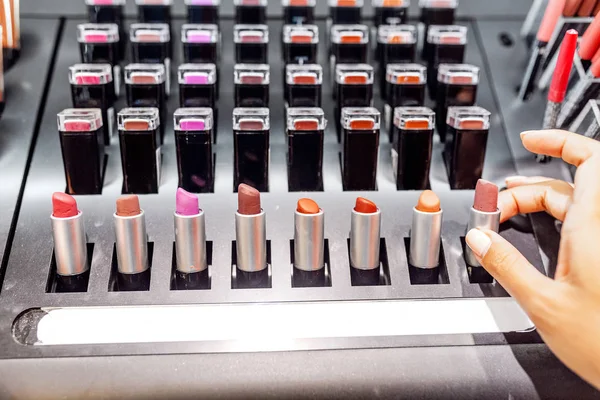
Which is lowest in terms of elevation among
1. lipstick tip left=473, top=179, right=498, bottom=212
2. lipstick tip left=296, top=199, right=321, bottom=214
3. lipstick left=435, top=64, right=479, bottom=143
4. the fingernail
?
the fingernail

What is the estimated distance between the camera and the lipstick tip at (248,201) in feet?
1.96

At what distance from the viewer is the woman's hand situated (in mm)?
510

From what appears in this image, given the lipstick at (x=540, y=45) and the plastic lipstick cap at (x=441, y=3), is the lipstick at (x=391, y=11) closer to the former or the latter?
the plastic lipstick cap at (x=441, y=3)

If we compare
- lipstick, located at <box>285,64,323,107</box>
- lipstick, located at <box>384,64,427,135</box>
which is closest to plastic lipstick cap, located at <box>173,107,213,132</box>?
lipstick, located at <box>285,64,323,107</box>

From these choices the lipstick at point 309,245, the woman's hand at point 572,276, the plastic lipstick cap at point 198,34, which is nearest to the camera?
the woman's hand at point 572,276

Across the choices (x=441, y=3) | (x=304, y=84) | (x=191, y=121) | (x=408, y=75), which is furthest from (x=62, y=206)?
(x=441, y=3)

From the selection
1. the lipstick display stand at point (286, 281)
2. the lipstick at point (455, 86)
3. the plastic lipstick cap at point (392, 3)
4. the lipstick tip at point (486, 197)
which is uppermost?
the plastic lipstick cap at point (392, 3)

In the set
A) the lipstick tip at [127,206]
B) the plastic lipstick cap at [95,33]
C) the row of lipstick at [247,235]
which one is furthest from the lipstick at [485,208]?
the plastic lipstick cap at [95,33]

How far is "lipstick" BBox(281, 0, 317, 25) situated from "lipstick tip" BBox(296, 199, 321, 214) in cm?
26

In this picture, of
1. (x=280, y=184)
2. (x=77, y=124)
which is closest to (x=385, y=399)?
(x=280, y=184)

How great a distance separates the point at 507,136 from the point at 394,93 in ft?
0.45

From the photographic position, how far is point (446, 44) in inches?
29.1

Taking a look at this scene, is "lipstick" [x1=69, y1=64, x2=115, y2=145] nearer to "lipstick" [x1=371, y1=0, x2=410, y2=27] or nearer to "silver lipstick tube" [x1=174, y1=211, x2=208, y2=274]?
"silver lipstick tube" [x1=174, y1=211, x2=208, y2=274]

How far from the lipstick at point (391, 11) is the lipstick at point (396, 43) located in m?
0.03
